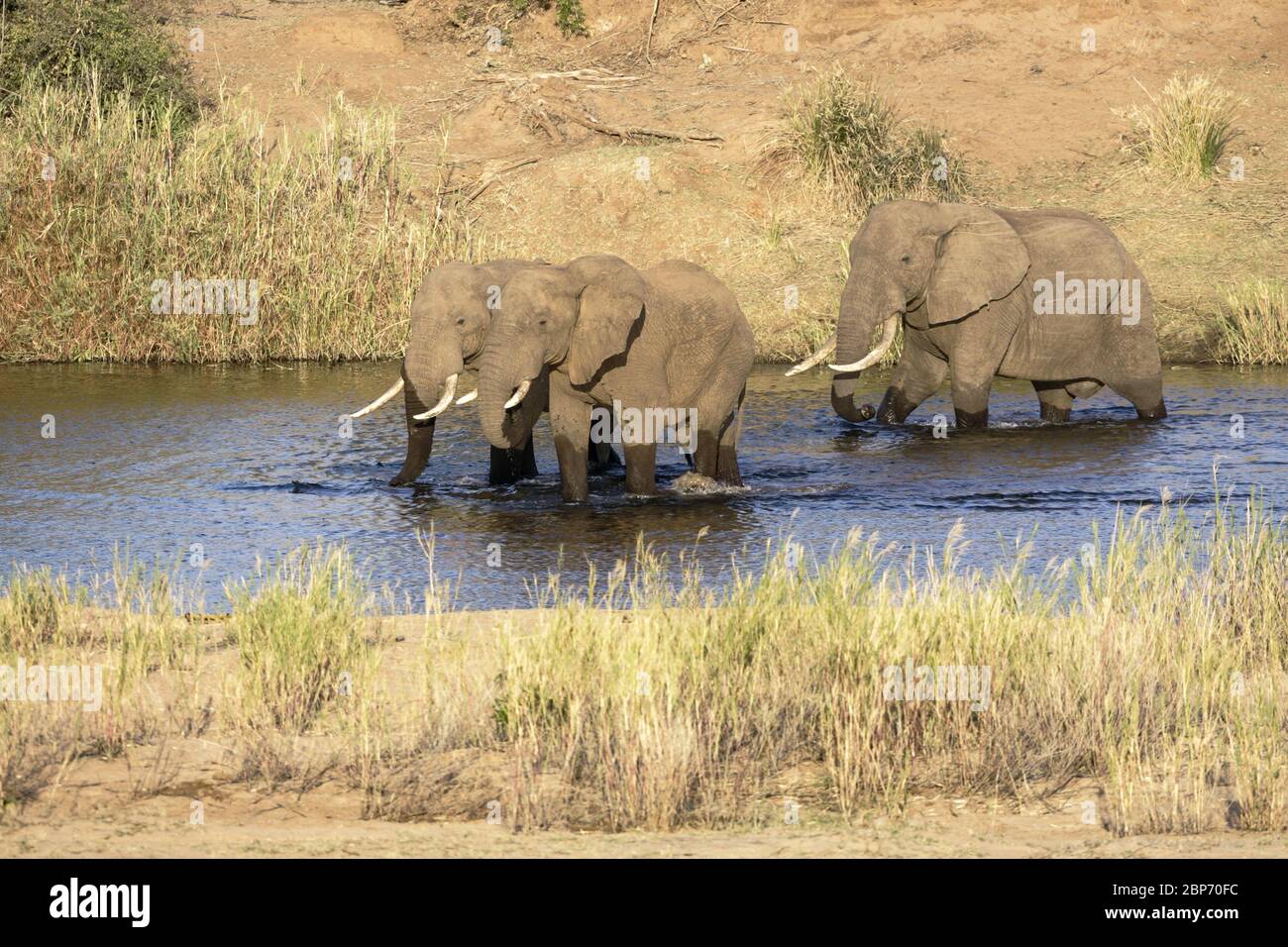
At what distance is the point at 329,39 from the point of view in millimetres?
29219

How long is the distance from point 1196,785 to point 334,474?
27.1 feet

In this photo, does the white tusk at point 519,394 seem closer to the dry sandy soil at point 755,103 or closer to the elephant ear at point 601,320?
the elephant ear at point 601,320

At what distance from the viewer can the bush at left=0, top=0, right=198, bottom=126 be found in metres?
23.2

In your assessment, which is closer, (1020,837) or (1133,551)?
(1020,837)

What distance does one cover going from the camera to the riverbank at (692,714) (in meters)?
6.30

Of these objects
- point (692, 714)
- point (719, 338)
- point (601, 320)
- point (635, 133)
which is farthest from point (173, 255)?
point (692, 714)

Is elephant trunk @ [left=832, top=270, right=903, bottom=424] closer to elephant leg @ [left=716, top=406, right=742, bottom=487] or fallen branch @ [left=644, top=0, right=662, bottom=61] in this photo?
elephant leg @ [left=716, top=406, right=742, bottom=487]

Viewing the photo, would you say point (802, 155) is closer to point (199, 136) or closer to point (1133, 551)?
point (199, 136)

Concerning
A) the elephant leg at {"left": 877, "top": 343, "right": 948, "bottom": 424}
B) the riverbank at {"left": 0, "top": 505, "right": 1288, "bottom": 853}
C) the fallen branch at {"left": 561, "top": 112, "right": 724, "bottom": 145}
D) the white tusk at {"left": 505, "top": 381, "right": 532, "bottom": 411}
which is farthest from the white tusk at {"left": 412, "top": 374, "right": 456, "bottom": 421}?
the fallen branch at {"left": 561, "top": 112, "right": 724, "bottom": 145}

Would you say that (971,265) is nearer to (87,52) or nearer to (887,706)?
(887,706)

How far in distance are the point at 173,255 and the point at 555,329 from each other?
8811 millimetres

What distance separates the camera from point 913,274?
1465cm

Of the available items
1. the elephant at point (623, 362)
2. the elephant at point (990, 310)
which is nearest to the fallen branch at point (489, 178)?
the elephant at point (990, 310)

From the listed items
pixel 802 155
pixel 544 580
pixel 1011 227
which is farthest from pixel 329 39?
pixel 544 580
